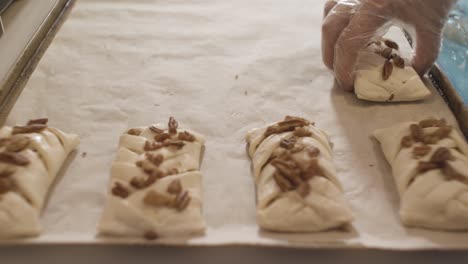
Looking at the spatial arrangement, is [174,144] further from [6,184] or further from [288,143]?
[6,184]

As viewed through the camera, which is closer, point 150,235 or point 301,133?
point 150,235

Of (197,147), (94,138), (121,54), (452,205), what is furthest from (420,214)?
(121,54)

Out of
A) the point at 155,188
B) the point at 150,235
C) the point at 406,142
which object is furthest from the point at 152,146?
the point at 406,142

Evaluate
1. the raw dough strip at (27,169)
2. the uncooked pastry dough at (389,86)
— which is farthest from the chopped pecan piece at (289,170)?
the raw dough strip at (27,169)

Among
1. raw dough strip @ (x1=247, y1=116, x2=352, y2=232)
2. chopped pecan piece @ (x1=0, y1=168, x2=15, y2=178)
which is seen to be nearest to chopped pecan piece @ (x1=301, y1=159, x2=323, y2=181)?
raw dough strip @ (x1=247, y1=116, x2=352, y2=232)

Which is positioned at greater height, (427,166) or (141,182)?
(141,182)

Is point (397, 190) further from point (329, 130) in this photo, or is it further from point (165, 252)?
point (165, 252)
